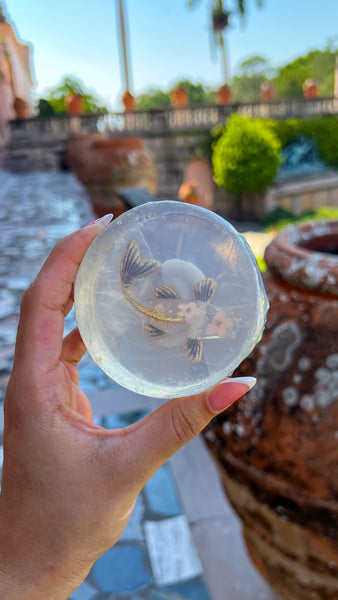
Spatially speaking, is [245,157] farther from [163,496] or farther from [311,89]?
[163,496]

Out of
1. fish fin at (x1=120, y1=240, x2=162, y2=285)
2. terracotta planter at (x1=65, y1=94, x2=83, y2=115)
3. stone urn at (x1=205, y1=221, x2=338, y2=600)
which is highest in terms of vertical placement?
terracotta planter at (x1=65, y1=94, x2=83, y2=115)

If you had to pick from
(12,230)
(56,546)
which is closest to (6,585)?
(56,546)

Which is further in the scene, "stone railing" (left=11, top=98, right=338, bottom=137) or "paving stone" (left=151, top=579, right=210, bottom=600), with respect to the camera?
"stone railing" (left=11, top=98, right=338, bottom=137)

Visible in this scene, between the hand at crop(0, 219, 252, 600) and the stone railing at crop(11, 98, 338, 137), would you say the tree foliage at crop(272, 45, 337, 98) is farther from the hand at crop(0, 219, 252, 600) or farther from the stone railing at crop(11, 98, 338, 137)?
the hand at crop(0, 219, 252, 600)

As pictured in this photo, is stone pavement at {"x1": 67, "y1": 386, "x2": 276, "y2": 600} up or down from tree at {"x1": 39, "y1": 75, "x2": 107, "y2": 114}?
down

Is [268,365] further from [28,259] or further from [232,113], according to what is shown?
[232,113]

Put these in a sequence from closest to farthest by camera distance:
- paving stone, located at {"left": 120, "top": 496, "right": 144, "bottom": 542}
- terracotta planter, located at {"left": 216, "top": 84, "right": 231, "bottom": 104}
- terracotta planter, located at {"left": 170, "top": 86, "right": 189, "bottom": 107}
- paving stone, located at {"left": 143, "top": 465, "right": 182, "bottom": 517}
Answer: paving stone, located at {"left": 120, "top": 496, "right": 144, "bottom": 542}
paving stone, located at {"left": 143, "top": 465, "right": 182, "bottom": 517}
terracotta planter, located at {"left": 170, "top": 86, "right": 189, "bottom": 107}
terracotta planter, located at {"left": 216, "top": 84, "right": 231, "bottom": 104}

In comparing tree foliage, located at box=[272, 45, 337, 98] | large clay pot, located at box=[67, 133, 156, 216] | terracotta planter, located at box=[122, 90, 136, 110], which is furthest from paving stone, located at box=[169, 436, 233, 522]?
tree foliage, located at box=[272, 45, 337, 98]
